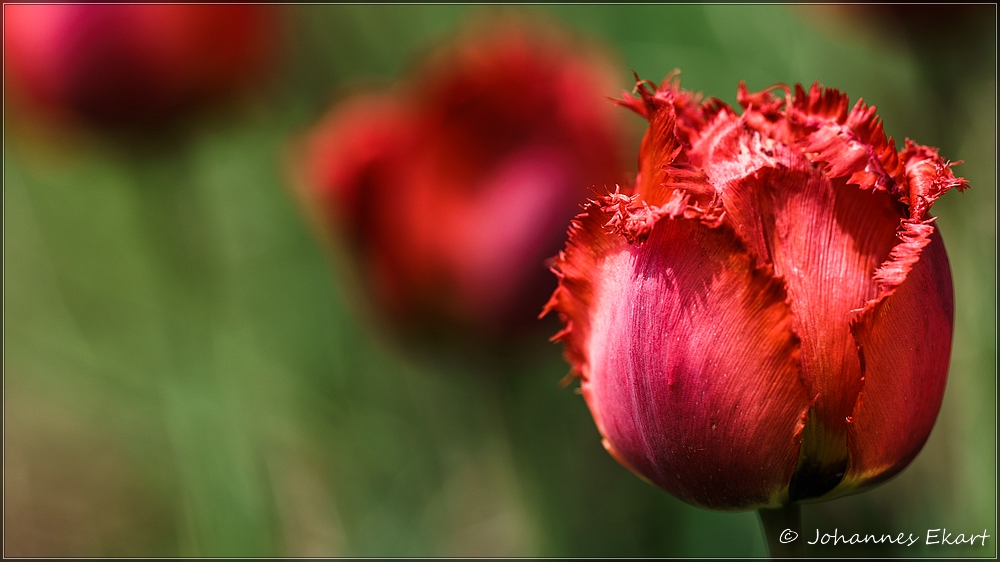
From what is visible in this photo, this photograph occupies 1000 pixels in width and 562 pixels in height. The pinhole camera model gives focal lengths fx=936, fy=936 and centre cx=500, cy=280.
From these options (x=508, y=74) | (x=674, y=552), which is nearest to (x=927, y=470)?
(x=674, y=552)

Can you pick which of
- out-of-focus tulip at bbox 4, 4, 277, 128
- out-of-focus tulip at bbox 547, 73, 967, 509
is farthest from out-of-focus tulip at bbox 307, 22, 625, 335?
out-of-focus tulip at bbox 547, 73, 967, 509

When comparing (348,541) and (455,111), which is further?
(348,541)

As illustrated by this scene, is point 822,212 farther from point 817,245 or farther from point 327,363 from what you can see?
point 327,363

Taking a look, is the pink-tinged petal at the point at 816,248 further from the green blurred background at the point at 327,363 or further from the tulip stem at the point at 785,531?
the green blurred background at the point at 327,363

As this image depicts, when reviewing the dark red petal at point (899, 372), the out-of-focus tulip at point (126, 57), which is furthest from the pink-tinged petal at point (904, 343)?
the out-of-focus tulip at point (126, 57)

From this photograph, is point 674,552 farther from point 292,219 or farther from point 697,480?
point 292,219

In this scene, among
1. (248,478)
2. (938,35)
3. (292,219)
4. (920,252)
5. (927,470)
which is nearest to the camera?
(920,252)

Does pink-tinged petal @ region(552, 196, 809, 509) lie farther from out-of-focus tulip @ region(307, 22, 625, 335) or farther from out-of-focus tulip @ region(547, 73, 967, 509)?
out-of-focus tulip @ region(307, 22, 625, 335)
